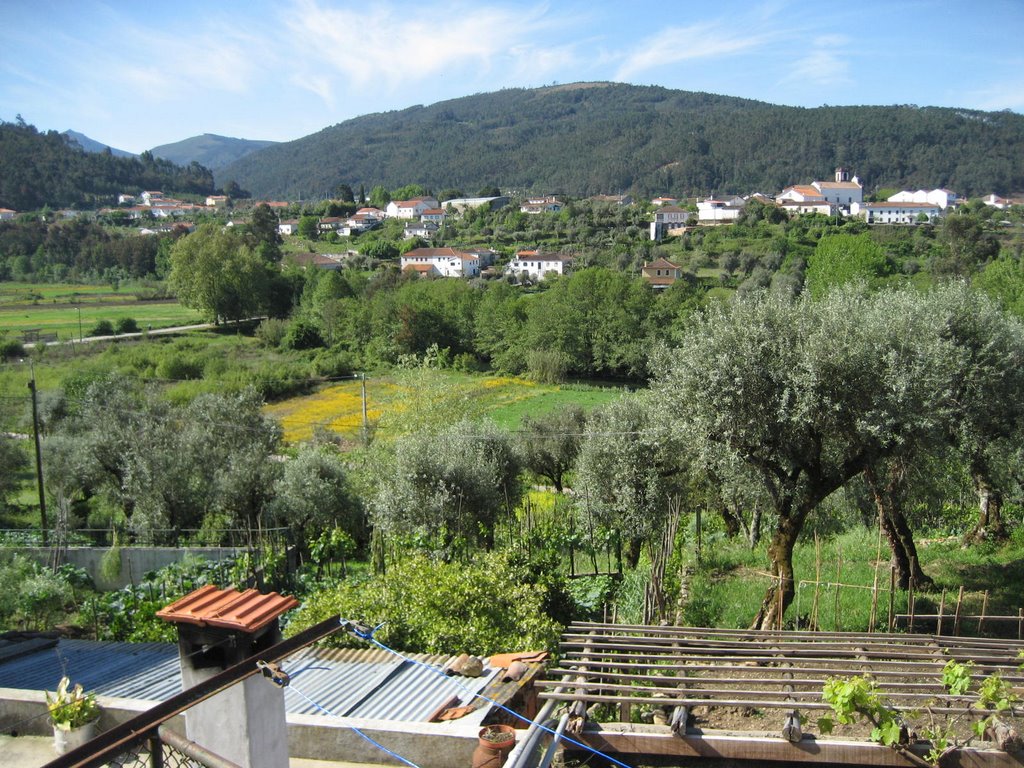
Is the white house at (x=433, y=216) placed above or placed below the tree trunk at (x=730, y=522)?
above

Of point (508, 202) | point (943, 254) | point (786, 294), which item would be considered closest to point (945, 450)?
point (786, 294)

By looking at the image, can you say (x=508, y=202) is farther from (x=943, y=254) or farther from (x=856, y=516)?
(x=856, y=516)

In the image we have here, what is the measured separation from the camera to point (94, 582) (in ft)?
50.1

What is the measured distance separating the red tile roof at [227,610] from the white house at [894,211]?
135576 mm

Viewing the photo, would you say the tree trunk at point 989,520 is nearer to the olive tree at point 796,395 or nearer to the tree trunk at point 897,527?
the tree trunk at point 897,527

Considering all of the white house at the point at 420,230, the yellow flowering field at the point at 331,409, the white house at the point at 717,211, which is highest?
the white house at the point at 717,211

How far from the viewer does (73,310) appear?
64750 mm

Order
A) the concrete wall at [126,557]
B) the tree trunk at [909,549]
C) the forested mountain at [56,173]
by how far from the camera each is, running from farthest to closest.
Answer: the forested mountain at [56,173] < the concrete wall at [126,557] < the tree trunk at [909,549]

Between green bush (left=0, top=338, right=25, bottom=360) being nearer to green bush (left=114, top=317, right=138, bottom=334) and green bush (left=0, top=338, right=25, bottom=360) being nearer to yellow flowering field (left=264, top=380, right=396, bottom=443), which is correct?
green bush (left=114, top=317, right=138, bottom=334)

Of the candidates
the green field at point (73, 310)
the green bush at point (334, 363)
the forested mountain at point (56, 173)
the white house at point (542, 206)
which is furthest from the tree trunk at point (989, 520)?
the forested mountain at point (56, 173)

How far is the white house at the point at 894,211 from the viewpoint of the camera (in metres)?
127

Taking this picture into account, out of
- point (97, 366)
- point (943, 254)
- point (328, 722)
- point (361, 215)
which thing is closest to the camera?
point (328, 722)

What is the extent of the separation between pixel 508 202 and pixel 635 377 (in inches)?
4086

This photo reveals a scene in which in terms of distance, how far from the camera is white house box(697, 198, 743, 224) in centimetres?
12032
